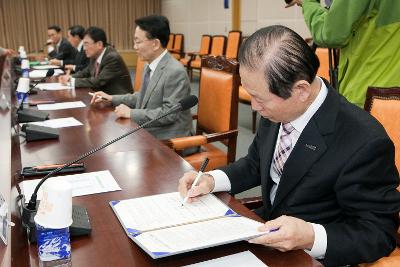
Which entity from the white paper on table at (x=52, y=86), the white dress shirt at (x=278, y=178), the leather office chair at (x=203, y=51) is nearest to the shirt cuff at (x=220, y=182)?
the white dress shirt at (x=278, y=178)

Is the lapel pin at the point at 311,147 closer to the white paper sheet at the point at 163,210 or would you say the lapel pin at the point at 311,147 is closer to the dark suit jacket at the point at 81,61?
the white paper sheet at the point at 163,210

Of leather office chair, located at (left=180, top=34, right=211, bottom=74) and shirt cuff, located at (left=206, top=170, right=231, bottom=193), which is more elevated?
shirt cuff, located at (left=206, top=170, right=231, bottom=193)

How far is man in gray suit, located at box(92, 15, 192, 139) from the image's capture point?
7.86ft

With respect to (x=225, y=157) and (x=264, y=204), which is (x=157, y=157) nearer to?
(x=264, y=204)

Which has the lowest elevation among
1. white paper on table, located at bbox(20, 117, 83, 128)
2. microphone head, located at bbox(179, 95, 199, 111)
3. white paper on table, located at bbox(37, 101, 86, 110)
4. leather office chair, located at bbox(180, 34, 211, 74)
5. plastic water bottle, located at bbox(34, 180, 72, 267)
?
leather office chair, located at bbox(180, 34, 211, 74)

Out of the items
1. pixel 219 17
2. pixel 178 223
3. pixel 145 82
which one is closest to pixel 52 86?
pixel 145 82

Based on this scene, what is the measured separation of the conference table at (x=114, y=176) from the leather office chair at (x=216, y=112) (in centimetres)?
38

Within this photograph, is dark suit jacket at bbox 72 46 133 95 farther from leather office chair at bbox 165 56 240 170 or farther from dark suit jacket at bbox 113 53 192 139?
leather office chair at bbox 165 56 240 170

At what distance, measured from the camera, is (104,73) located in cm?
365

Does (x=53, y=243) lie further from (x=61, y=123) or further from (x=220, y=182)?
(x=61, y=123)

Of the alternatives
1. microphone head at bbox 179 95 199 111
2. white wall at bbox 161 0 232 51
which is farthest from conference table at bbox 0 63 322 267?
white wall at bbox 161 0 232 51

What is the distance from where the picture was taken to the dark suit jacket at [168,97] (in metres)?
2.43

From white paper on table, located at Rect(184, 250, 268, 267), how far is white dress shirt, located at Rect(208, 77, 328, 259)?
0.16 m

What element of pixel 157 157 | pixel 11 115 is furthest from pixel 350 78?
pixel 11 115
